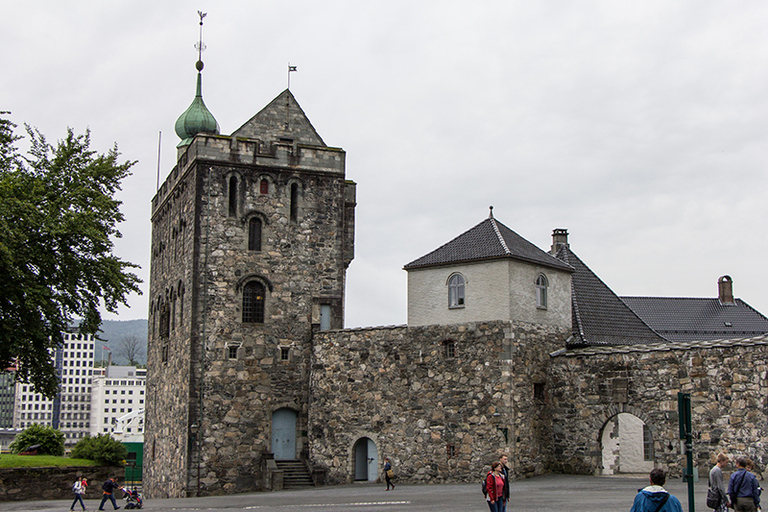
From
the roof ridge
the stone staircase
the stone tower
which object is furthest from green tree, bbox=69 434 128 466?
the roof ridge

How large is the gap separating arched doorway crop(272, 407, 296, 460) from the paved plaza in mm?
2732

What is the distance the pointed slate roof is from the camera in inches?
1374

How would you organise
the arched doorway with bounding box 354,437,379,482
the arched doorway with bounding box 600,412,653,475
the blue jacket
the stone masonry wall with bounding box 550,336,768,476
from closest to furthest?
the blue jacket
the stone masonry wall with bounding box 550,336,768,476
the arched doorway with bounding box 354,437,379,482
the arched doorway with bounding box 600,412,653,475

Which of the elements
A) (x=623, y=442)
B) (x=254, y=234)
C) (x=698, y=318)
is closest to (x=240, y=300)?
(x=254, y=234)

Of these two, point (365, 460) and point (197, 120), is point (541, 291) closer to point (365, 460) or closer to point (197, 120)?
point (365, 460)

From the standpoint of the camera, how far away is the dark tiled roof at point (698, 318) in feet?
167

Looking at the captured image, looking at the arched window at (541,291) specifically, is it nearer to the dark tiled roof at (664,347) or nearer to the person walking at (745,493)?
the dark tiled roof at (664,347)

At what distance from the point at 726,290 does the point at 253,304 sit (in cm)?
3411

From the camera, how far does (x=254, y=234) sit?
33.5 m

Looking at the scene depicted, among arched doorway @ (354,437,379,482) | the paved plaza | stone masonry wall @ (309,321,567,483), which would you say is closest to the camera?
the paved plaza

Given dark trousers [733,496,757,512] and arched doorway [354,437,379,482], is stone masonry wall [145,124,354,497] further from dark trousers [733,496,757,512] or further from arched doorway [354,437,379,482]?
dark trousers [733,496,757,512]

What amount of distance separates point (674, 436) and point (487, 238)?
29.1ft

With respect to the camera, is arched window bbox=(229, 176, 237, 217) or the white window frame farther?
arched window bbox=(229, 176, 237, 217)

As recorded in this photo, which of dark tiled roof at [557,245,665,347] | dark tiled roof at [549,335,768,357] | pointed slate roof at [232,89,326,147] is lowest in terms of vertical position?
dark tiled roof at [549,335,768,357]
